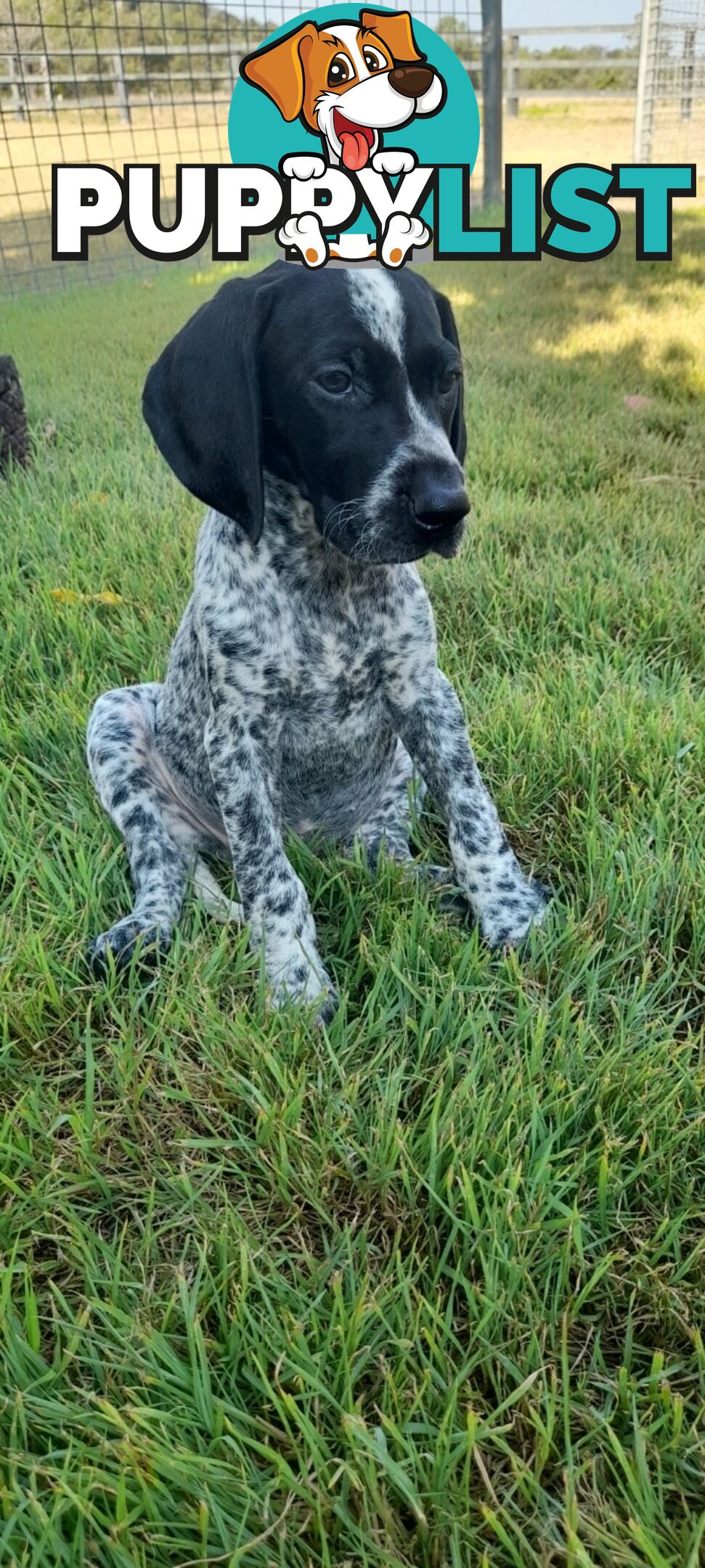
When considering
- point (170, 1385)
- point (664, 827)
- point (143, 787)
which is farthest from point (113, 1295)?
point (664, 827)

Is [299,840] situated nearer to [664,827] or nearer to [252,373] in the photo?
[664,827]

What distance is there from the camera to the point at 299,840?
9.02 ft

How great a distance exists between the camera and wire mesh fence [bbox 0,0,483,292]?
8.64 metres

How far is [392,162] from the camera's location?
5.73m

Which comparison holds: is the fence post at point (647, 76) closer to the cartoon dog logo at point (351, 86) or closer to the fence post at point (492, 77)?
the fence post at point (492, 77)

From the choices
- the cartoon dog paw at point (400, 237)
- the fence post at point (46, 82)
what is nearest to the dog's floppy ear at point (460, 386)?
the cartoon dog paw at point (400, 237)

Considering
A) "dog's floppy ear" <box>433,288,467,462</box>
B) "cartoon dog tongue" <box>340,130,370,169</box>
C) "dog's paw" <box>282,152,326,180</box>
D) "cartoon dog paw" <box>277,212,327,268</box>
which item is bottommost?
"dog's floppy ear" <box>433,288,467,462</box>

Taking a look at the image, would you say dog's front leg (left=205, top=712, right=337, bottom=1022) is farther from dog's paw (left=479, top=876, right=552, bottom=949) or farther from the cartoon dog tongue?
the cartoon dog tongue

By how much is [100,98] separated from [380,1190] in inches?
411

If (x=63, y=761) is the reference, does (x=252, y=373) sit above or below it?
above

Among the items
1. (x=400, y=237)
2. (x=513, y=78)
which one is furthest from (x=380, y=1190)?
(x=513, y=78)

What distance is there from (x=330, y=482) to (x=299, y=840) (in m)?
0.89

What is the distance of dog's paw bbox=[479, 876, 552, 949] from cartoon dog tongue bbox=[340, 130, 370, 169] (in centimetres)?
416

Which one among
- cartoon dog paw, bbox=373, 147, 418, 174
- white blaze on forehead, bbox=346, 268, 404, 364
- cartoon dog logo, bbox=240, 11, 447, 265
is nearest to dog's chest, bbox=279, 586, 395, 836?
white blaze on forehead, bbox=346, 268, 404, 364
